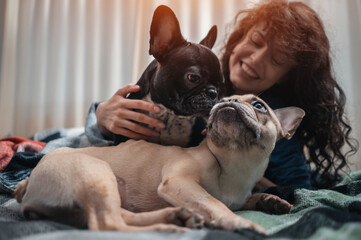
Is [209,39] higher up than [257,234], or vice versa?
[209,39]

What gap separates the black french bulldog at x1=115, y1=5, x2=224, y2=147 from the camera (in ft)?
4.11

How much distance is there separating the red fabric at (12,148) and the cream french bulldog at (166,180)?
2.48 feet

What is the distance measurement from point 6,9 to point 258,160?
9.75 feet

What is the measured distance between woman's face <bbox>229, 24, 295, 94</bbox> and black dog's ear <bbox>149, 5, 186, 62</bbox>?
2.38 ft

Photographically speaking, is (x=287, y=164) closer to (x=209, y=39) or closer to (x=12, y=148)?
(x=209, y=39)

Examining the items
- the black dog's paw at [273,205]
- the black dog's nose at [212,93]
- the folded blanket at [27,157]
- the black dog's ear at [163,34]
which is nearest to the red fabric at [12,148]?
the folded blanket at [27,157]

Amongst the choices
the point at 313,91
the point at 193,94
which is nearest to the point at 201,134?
the point at 193,94

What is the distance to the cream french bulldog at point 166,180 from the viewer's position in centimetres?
90

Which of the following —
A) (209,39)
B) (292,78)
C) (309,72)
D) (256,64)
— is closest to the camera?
(209,39)

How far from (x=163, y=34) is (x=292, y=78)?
123 centimetres

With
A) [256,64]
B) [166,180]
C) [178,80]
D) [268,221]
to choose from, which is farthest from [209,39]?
[268,221]

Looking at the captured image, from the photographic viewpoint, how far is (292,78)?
2.19m

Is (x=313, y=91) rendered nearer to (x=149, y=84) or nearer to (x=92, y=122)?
(x=149, y=84)

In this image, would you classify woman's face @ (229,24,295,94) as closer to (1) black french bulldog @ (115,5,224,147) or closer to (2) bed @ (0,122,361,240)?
(1) black french bulldog @ (115,5,224,147)
